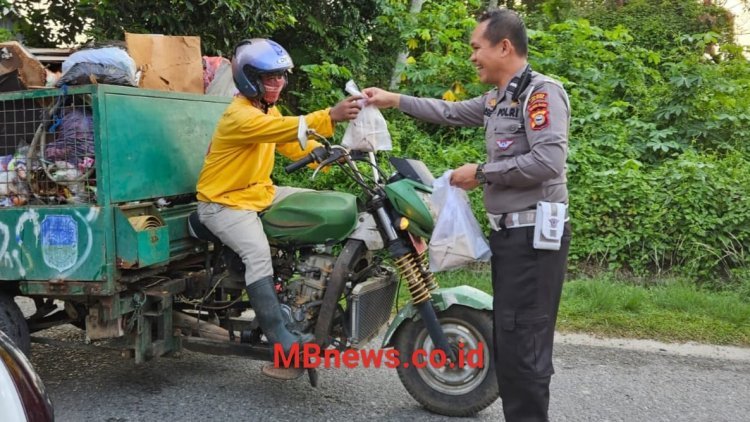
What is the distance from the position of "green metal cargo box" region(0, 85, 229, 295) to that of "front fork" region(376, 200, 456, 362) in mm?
1217

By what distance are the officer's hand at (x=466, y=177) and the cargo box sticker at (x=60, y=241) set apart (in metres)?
1.94

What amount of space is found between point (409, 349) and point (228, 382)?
1238 millimetres

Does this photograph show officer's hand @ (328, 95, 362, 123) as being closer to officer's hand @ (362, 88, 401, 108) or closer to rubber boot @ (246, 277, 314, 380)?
officer's hand @ (362, 88, 401, 108)

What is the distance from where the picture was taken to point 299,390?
394cm

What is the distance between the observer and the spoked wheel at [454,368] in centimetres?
347

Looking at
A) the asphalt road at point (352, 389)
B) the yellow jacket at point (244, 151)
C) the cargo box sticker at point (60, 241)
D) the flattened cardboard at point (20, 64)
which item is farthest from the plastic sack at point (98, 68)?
the asphalt road at point (352, 389)

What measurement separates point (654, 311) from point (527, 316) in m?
2.93

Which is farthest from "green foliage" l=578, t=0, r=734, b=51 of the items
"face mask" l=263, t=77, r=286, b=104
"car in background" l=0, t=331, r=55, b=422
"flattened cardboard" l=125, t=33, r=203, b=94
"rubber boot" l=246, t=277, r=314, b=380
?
"car in background" l=0, t=331, r=55, b=422

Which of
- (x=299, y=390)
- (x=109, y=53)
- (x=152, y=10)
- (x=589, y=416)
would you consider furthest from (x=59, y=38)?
(x=589, y=416)

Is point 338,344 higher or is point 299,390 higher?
point 338,344

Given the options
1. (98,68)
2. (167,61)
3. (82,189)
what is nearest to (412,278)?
(82,189)

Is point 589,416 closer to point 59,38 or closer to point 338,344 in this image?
point 338,344

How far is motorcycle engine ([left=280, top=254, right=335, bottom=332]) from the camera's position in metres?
3.55

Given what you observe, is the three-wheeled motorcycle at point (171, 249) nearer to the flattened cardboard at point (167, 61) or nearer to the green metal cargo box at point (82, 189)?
the green metal cargo box at point (82, 189)
